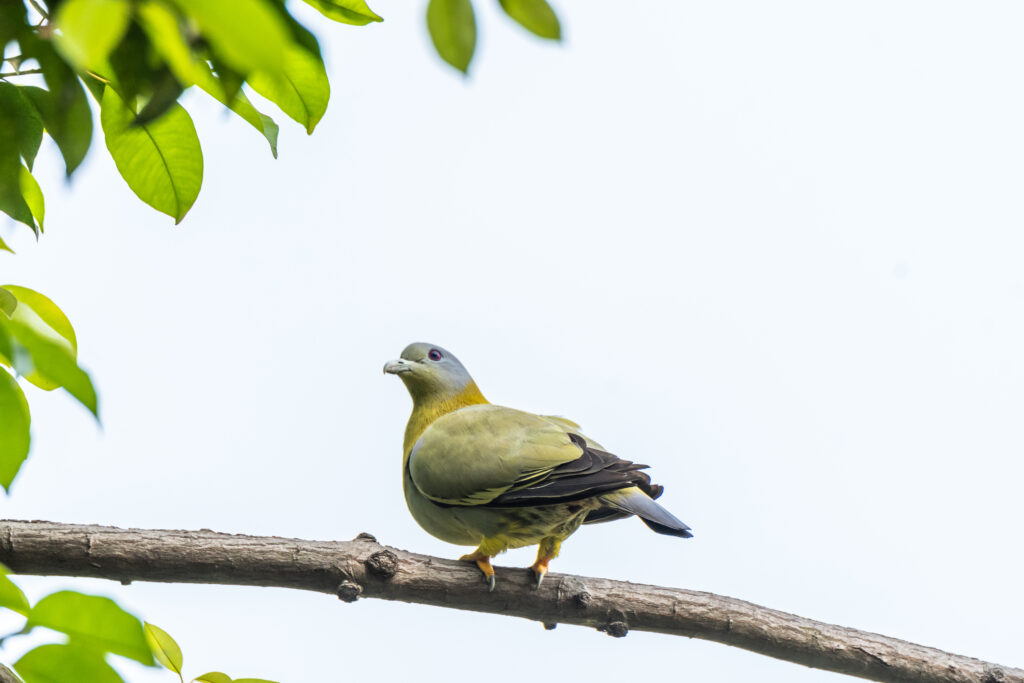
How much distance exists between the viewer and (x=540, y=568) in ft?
8.77

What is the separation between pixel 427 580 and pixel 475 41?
1.93 meters

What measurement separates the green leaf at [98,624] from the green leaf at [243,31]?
2.12ft

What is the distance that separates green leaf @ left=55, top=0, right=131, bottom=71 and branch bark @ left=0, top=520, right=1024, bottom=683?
6.01 feet

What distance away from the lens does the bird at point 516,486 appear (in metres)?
2.69

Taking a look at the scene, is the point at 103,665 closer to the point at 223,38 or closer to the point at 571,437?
the point at 223,38

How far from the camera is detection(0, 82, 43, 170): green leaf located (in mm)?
1314

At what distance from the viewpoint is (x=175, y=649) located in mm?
1305

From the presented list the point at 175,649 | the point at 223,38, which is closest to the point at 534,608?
the point at 175,649

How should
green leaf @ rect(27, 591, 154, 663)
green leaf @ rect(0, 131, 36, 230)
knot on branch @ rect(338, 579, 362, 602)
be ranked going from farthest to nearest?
knot on branch @ rect(338, 579, 362, 602)
green leaf @ rect(0, 131, 36, 230)
green leaf @ rect(27, 591, 154, 663)

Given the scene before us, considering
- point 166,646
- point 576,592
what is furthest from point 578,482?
point 166,646

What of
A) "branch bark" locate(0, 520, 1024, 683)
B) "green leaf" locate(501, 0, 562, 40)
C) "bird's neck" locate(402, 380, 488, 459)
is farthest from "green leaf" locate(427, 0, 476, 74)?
"bird's neck" locate(402, 380, 488, 459)

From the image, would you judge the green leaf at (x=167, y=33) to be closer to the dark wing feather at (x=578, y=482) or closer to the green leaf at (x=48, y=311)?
the green leaf at (x=48, y=311)

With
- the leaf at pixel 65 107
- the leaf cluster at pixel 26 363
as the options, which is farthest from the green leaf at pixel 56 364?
the leaf at pixel 65 107

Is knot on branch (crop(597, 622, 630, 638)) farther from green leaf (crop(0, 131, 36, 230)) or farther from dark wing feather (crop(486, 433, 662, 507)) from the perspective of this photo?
green leaf (crop(0, 131, 36, 230))
